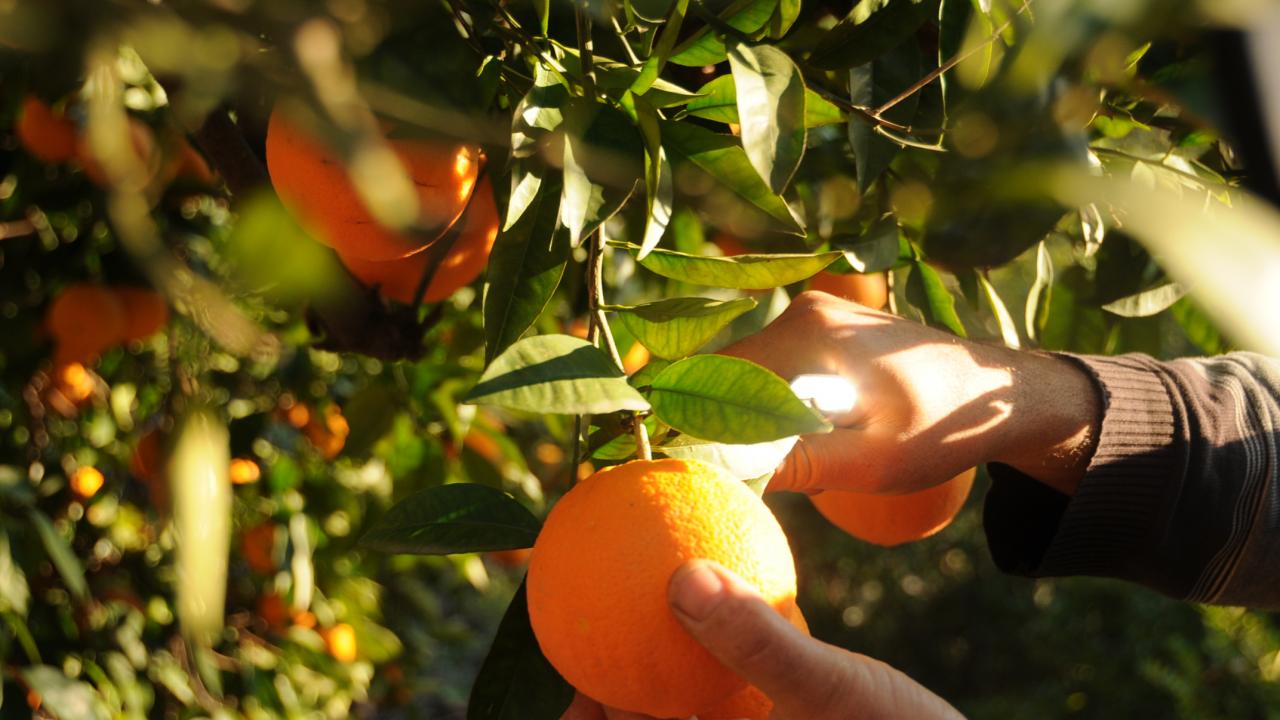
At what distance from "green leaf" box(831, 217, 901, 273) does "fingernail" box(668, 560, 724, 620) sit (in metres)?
0.27

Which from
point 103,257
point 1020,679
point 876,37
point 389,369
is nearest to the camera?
point 876,37

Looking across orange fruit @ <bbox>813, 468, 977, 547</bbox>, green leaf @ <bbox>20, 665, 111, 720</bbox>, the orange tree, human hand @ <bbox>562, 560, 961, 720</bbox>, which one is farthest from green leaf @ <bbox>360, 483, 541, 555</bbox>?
green leaf @ <bbox>20, 665, 111, 720</bbox>

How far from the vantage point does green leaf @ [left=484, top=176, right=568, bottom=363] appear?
0.58m

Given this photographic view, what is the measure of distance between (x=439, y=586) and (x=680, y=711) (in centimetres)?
291

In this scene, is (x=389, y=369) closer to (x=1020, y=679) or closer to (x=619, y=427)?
(x=619, y=427)

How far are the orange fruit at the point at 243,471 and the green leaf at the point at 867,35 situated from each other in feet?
3.12

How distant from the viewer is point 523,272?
589 mm

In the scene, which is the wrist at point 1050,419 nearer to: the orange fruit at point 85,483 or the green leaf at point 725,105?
the green leaf at point 725,105

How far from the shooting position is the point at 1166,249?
0.10 meters

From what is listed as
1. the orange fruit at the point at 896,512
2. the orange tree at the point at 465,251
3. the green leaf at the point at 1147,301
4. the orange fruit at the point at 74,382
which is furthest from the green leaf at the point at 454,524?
the orange fruit at the point at 74,382

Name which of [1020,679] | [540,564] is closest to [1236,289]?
[540,564]

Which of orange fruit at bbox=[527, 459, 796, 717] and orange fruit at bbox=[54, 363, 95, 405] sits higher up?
orange fruit at bbox=[527, 459, 796, 717]

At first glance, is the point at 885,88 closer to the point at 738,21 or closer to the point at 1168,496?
the point at 738,21

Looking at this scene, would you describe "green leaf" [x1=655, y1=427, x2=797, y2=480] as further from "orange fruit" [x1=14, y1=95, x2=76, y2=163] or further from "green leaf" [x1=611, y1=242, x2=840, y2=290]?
"orange fruit" [x1=14, y1=95, x2=76, y2=163]
